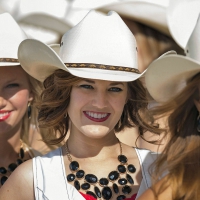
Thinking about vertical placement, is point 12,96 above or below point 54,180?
above

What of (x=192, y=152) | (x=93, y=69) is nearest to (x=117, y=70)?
(x=93, y=69)

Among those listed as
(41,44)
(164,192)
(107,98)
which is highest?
(41,44)

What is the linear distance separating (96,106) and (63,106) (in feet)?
0.88

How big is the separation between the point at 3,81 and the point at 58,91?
62cm

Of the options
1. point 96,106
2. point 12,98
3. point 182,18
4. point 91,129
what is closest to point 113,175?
point 91,129

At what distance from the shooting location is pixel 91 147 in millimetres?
3828

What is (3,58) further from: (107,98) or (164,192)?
(164,192)

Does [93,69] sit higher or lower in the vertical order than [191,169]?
higher

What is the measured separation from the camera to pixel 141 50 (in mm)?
5816

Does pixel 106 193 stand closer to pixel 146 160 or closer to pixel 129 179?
pixel 129 179

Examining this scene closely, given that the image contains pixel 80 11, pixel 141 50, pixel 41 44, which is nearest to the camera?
pixel 41 44

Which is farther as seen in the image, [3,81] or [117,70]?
[3,81]

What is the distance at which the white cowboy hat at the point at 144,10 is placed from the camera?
589cm

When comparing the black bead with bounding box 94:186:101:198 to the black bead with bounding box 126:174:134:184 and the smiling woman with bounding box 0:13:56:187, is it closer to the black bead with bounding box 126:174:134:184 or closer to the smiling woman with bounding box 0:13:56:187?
the black bead with bounding box 126:174:134:184
